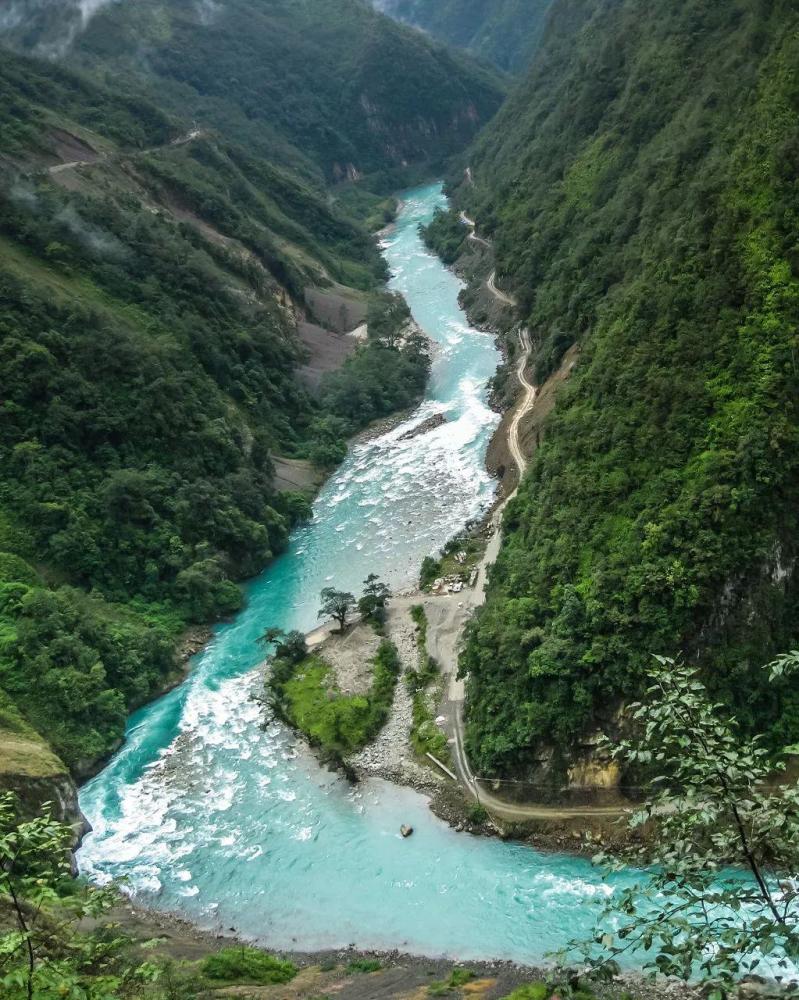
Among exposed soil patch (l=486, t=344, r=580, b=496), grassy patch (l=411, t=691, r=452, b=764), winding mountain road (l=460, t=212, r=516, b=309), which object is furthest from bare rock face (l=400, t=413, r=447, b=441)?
grassy patch (l=411, t=691, r=452, b=764)

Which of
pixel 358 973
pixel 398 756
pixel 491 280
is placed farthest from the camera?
pixel 491 280

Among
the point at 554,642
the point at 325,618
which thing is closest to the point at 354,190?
the point at 325,618

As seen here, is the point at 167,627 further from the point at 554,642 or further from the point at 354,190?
the point at 354,190

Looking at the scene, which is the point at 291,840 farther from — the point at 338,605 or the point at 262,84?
the point at 262,84

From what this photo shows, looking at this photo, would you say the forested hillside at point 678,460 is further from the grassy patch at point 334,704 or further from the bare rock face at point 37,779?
the bare rock face at point 37,779

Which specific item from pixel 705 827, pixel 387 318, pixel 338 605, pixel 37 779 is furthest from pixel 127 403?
pixel 705 827
